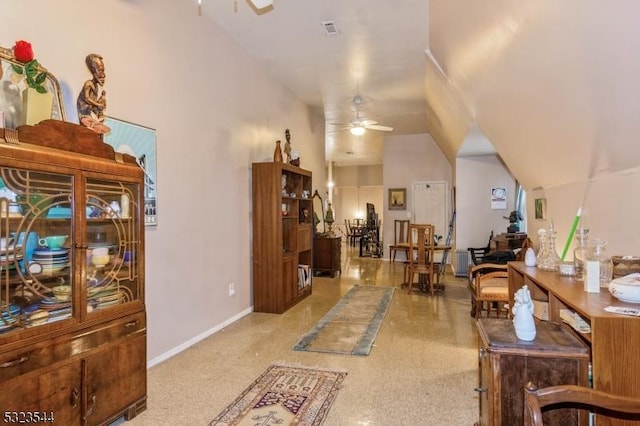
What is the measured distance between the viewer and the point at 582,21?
1641 mm

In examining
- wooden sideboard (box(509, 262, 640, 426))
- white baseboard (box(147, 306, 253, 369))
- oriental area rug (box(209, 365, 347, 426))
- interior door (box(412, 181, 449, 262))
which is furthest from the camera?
interior door (box(412, 181, 449, 262))

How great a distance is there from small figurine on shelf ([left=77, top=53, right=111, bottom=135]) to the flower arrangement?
36cm

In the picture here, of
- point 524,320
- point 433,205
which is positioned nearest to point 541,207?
point 524,320

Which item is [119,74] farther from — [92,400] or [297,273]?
[297,273]

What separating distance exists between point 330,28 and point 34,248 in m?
3.38

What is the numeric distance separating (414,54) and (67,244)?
13.8ft

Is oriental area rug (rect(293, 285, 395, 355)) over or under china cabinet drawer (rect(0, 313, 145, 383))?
under

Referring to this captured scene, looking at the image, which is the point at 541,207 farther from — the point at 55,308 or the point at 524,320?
the point at 55,308

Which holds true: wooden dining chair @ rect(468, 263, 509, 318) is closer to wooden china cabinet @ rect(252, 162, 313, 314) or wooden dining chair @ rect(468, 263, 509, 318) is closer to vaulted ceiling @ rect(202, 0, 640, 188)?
vaulted ceiling @ rect(202, 0, 640, 188)

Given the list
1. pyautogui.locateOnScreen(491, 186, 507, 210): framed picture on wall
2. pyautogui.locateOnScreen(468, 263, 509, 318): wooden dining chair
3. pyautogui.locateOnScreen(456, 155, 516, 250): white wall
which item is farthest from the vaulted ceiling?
pyautogui.locateOnScreen(491, 186, 507, 210): framed picture on wall

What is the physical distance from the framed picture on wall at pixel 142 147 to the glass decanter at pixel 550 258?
9.97 feet

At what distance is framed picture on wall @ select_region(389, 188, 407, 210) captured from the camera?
364 inches

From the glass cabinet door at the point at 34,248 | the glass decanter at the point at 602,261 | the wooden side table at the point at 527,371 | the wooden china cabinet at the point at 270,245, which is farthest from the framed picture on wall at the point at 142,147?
the glass decanter at the point at 602,261

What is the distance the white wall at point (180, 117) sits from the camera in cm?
238
